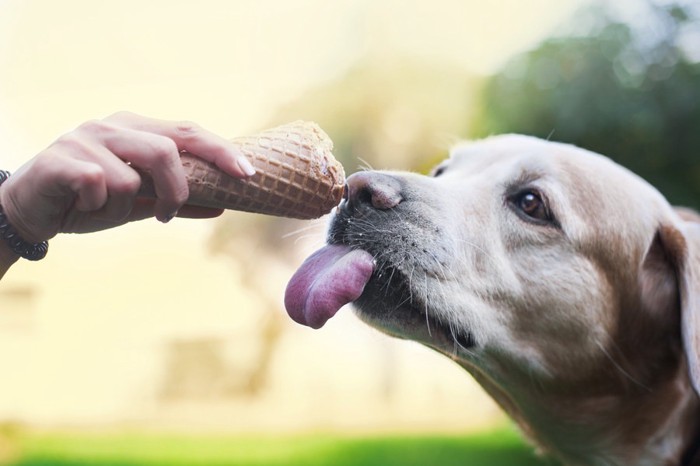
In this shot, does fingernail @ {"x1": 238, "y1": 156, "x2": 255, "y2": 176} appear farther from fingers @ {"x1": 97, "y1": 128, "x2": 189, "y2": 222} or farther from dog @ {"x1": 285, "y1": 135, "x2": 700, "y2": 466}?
dog @ {"x1": 285, "y1": 135, "x2": 700, "y2": 466}

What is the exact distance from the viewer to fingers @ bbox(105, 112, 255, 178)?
60.2 inches

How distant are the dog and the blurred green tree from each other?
436 cm

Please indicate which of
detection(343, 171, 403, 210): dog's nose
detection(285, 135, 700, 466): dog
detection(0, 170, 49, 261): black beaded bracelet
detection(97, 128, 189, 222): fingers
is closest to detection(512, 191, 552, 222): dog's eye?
detection(285, 135, 700, 466): dog

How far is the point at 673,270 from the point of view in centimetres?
253

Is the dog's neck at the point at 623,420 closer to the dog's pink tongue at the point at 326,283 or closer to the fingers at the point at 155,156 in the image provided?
the dog's pink tongue at the point at 326,283

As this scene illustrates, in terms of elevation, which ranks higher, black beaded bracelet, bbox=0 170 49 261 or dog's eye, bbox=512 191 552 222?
black beaded bracelet, bbox=0 170 49 261

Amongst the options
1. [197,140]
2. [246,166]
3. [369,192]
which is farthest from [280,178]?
[369,192]

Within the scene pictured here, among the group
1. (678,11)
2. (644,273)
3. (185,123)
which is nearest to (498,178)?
(644,273)

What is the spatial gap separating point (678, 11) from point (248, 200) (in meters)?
5.93

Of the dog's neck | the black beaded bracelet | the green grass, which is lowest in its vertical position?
the green grass

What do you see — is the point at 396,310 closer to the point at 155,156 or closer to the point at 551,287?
the point at 551,287

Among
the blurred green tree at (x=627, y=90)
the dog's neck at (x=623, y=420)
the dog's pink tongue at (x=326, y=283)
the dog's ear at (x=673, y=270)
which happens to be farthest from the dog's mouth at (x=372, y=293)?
the blurred green tree at (x=627, y=90)

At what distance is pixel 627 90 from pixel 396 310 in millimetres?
5339

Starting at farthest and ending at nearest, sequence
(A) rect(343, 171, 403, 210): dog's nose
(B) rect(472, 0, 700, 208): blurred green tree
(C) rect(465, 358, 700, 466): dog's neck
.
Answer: (B) rect(472, 0, 700, 208): blurred green tree < (C) rect(465, 358, 700, 466): dog's neck < (A) rect(343, 171, 403, 210): dog's nose
